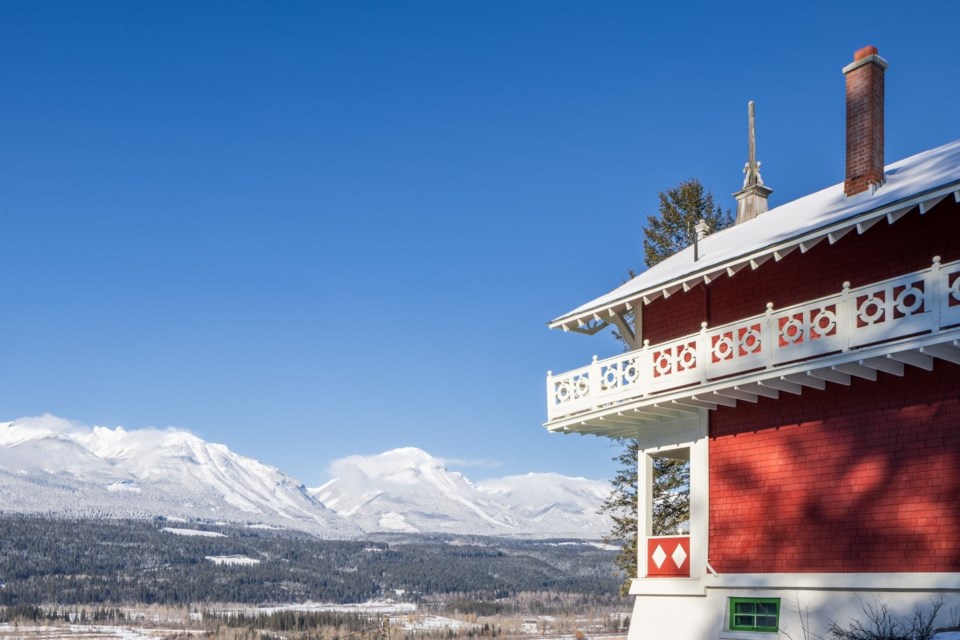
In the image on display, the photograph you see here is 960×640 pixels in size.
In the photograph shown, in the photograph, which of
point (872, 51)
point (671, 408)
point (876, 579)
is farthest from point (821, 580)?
point (872, 51)

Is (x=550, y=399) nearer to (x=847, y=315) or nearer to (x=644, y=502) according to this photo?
(x=644, y=502)

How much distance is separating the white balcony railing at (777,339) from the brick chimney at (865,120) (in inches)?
149

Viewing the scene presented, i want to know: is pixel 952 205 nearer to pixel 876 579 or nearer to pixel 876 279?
pixel 876 279

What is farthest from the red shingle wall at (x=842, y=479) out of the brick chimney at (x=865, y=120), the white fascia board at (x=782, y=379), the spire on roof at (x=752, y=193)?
the spire on roof at (x=752, y=193)

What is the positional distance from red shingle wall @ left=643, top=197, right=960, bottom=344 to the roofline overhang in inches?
16.6


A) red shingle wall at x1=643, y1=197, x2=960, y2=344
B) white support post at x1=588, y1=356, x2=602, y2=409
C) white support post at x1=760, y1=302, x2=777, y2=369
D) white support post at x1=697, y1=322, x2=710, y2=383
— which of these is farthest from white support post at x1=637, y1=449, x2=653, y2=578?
white support post at x1=760, y1=302, x2=777, y2=369

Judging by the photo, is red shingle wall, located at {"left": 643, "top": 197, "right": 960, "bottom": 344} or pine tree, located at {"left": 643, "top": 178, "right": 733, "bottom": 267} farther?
pine tree, located at {"left": 643, "top": 178, "right": 733, "bottom": 267}

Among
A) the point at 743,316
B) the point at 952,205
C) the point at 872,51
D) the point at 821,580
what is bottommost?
the point at 821,580

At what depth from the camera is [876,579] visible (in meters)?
21.8

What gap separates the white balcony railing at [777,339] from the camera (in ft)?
66.2

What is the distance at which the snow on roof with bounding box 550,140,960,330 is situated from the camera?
71.6 ft

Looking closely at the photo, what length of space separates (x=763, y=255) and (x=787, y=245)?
712 millimetres

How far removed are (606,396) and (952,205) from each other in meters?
8.94

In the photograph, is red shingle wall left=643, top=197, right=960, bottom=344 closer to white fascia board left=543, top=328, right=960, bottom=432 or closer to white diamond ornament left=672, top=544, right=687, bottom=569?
white fascia board left=543, top=328, right=960, bottom=432
